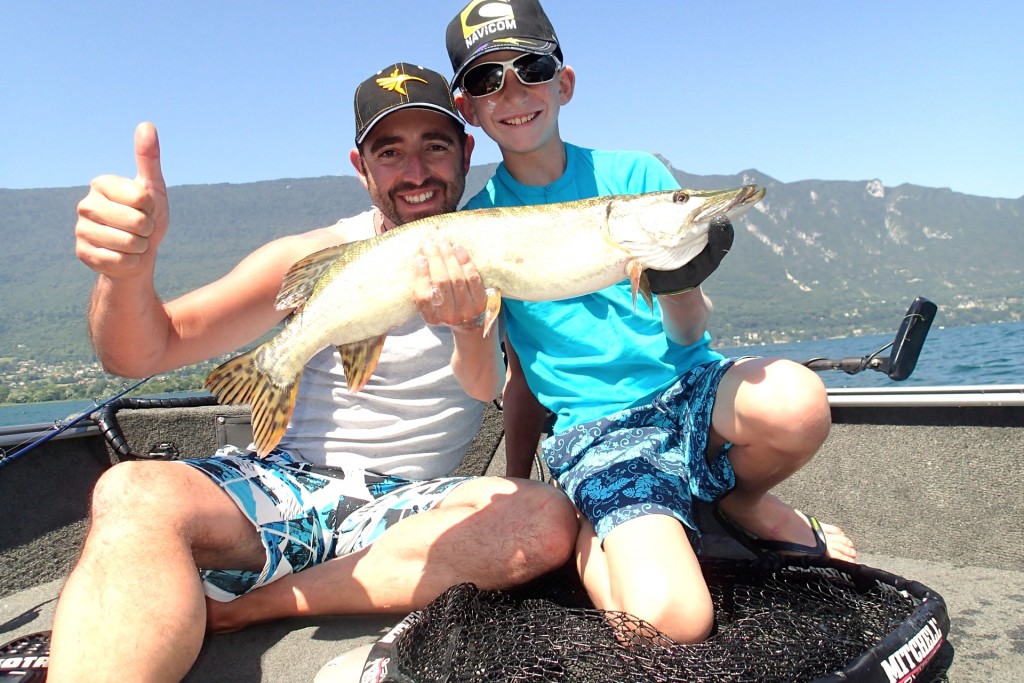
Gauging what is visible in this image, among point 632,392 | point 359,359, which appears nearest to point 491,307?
point 359,359

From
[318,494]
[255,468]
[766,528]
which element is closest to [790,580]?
[766,528]

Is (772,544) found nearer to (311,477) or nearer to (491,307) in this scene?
(491,307)

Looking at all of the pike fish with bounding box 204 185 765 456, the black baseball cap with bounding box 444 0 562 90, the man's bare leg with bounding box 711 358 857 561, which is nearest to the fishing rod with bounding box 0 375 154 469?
the pike fish with bounding box 204 185 765 456

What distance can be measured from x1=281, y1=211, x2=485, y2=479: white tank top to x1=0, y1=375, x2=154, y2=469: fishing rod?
872 millimetres

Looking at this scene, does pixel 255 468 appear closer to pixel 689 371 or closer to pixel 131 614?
pixel 131 614

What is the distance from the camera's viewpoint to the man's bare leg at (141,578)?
2.37 metres

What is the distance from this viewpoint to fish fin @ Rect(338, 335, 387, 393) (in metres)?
3.20

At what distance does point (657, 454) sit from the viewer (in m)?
3.35

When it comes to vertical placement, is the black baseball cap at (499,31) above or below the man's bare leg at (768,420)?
above

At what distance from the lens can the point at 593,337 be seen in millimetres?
3652

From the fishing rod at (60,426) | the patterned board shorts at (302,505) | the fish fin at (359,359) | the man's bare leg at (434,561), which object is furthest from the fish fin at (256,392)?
the fishing rod at (60,426)

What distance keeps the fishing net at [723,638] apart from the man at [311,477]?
464mm

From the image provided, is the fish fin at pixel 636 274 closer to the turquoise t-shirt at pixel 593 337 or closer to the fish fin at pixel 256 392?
the turquoise t-shirt at pixel 593 337

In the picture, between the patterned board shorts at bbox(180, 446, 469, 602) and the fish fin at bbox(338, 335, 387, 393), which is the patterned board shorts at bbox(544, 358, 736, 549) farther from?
the fish fin at bbox(338, 335, 387, 393)
